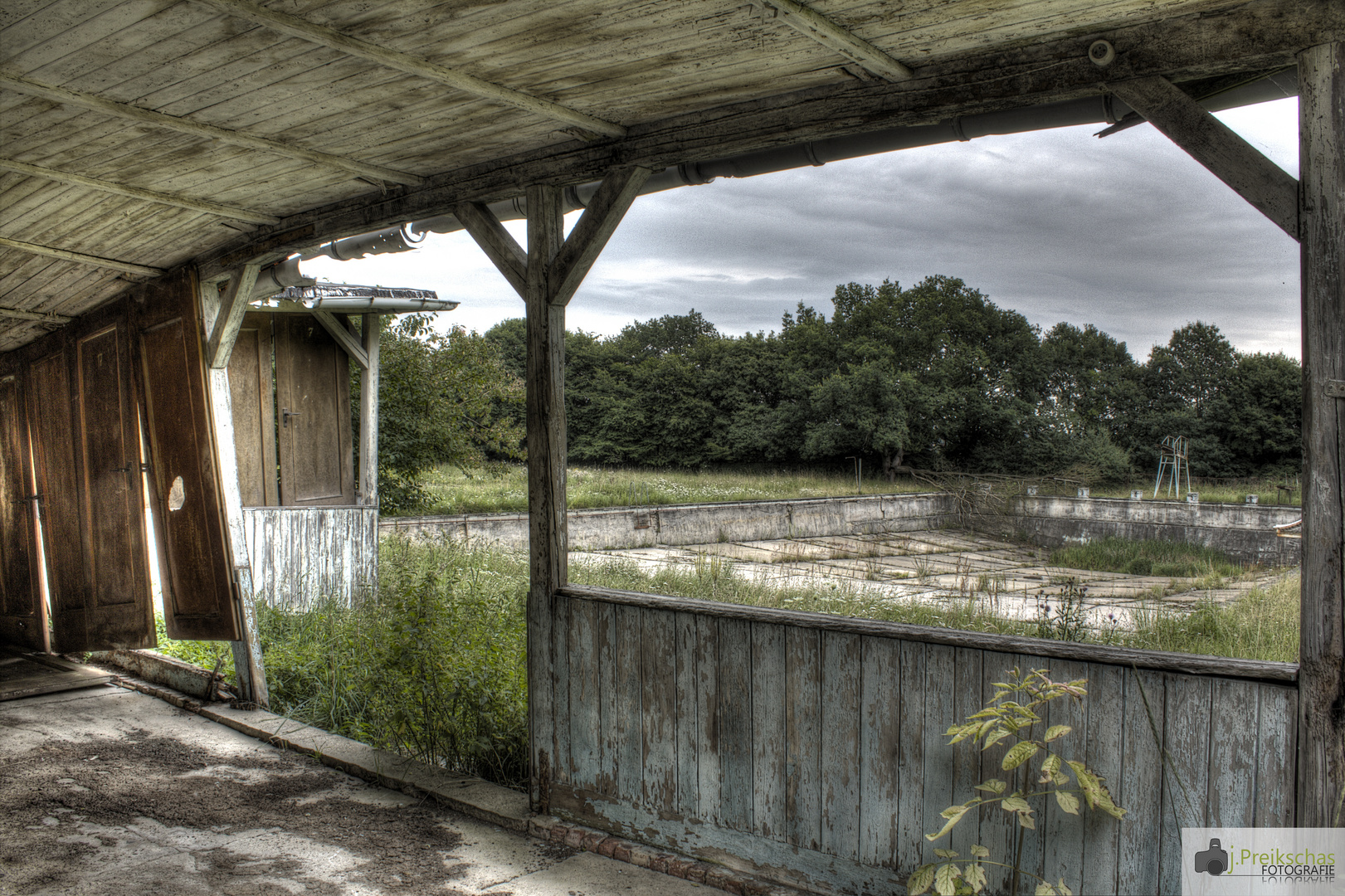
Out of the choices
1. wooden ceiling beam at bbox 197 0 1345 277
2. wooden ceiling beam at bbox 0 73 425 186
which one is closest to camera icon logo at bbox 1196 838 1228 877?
wooden ceiling beam at bbox 197 0 1345 277

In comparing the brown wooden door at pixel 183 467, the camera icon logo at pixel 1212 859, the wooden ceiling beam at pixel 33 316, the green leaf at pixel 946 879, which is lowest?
the green leaf at pixel 946 879

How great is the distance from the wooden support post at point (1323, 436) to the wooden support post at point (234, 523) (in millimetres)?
5849

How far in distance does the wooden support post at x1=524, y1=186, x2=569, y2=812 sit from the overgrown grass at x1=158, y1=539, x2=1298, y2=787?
2.23 feet

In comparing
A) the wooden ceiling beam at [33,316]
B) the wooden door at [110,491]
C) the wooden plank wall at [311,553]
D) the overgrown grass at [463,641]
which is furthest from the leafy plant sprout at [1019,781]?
the wooden ceiling beam at [33,316]

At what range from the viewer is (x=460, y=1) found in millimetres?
2529

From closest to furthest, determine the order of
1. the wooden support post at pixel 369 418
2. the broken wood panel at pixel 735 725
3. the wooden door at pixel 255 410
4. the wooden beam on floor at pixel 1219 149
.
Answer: the wooden beam on floor at pixel 1219 149 → the broken wood panel at pixel 735 725 → the wooden door at pixel 255 410 → the wooden support post at pixel 369 418

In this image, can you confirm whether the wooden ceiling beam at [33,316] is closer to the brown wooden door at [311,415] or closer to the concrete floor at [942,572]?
the brown wooden door at [311,415]

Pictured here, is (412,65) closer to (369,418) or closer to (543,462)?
(543,462)

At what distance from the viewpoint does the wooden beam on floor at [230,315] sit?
5691 millimetres

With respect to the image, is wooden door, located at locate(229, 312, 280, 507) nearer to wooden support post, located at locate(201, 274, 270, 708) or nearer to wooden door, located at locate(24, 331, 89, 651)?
wooden door, located at locate(24, 331, 89, 651)

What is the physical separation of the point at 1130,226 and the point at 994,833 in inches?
2398

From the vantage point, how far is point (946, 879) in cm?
263

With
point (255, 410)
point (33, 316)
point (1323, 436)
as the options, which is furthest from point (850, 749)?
point (255, 410)

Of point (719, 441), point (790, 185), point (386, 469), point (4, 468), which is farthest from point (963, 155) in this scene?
point (4, 468)
